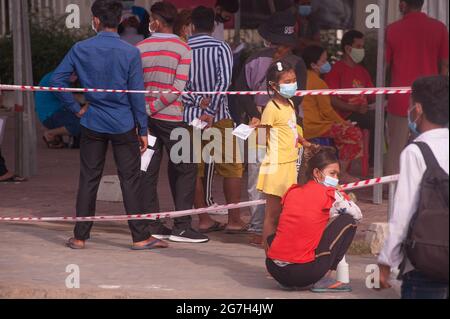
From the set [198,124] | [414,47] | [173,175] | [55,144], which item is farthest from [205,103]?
[55,144]

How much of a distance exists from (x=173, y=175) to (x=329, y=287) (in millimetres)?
2518

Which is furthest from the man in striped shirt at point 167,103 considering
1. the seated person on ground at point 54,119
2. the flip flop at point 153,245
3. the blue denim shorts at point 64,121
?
the blue denim shorts at point 64,121

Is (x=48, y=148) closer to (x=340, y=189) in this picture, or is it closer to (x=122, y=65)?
(x=122, y=65)

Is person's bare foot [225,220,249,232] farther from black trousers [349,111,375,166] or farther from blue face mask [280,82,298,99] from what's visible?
black trousers [349,111,375,166]

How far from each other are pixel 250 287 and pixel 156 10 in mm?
2724

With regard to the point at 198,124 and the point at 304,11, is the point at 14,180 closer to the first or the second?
the point at 198,124

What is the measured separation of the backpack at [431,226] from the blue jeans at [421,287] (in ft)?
0.17

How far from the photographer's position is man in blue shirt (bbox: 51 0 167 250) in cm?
912

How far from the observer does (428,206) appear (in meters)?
5.48

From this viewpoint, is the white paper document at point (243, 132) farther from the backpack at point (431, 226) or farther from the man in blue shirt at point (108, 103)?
the backpack at point (431, 226)

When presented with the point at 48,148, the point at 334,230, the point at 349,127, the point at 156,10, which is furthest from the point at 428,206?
the point at 48,148

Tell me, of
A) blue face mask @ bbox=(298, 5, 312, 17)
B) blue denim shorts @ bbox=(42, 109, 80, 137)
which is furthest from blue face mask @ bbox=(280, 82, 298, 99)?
blue face mask @ bbox=(298, 5, 312, 17)

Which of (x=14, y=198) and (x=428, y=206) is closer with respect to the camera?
(x=428, y=206)

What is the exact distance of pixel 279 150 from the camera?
8.84 metres
